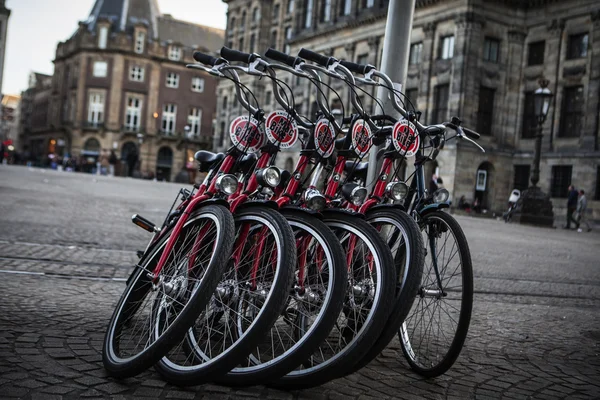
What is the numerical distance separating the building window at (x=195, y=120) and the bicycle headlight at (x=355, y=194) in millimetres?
76058

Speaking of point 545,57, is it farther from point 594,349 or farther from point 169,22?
point 169,22

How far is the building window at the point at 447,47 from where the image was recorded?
37.8 meters

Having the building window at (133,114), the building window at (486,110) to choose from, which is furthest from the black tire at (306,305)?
the building window at (133,114)

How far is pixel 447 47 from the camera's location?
125 ft

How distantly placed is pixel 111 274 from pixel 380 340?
12.8 ft

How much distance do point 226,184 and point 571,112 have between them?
115ft

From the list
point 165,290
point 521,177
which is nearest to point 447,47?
point 521,177

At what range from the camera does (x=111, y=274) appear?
632cm

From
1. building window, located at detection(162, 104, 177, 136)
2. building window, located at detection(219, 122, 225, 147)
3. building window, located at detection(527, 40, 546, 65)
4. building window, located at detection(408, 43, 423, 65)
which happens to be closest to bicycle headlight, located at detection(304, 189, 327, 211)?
building window, located at detection(527, 40, 546, 65)

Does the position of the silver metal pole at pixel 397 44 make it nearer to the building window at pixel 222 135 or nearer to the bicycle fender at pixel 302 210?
the bicycle fender at pixel 302 210

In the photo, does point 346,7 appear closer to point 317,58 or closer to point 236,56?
point 317,58

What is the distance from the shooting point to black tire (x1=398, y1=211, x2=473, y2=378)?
11.6ft

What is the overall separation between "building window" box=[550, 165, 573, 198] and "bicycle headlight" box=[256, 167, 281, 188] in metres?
33.7

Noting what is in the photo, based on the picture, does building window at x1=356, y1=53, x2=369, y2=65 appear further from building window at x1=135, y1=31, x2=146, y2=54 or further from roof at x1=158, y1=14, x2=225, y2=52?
roof at x1=158, y1=14, x2=225, y2=52
